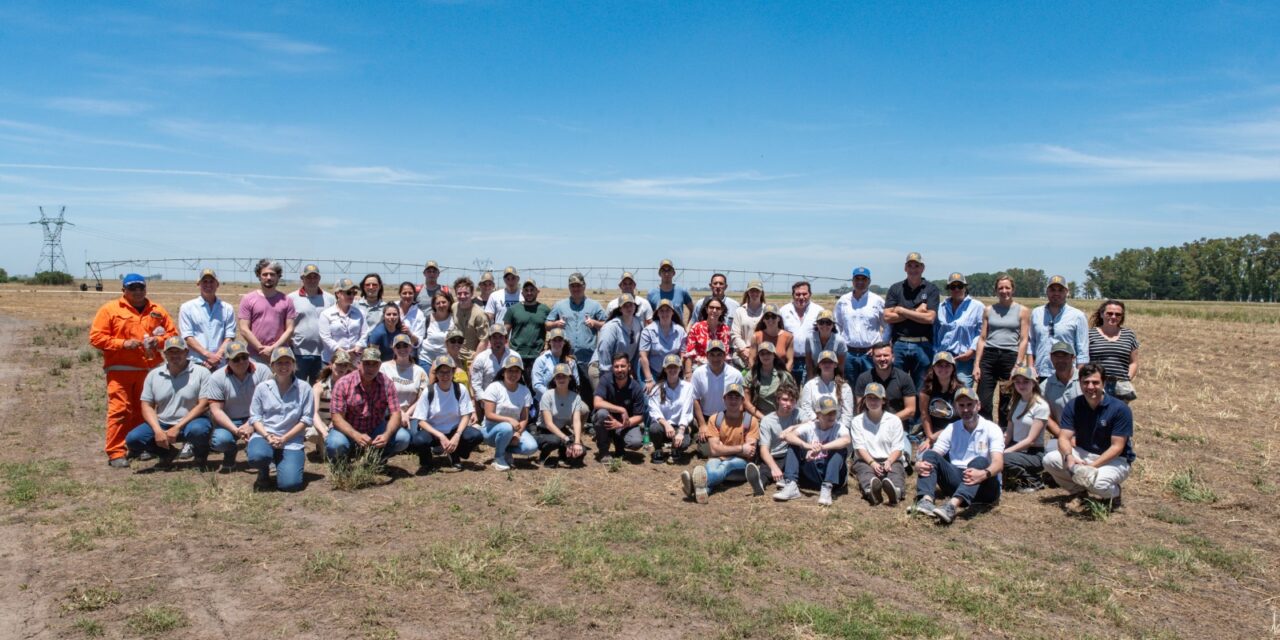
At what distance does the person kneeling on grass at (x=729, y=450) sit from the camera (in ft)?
24.1

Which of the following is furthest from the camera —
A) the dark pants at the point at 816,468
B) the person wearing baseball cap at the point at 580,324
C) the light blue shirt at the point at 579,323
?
the light blue shirt at the point at 579,323

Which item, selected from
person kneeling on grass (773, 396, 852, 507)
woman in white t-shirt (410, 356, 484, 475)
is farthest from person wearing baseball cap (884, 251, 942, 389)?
woman in white t-shirt (410, 356, 484, 475)

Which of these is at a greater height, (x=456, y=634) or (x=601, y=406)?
(x=601, y=406)

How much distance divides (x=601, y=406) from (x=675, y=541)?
2810 mm

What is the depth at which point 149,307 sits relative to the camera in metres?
8.40

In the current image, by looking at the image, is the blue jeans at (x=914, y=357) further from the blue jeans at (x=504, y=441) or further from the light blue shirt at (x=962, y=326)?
the blue jeans at (x=504, y=441)

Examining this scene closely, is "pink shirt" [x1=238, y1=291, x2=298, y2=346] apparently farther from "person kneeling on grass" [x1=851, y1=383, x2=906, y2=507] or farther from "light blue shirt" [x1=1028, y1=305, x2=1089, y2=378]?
"light blue shirt" [x1=1028, y1=305, x2=1089, y2=378]

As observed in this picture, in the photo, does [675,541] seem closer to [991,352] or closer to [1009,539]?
[1009,539]

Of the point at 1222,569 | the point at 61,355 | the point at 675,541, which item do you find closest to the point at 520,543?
the point at 675,541

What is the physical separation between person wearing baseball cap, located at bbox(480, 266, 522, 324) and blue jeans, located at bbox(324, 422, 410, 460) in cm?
256

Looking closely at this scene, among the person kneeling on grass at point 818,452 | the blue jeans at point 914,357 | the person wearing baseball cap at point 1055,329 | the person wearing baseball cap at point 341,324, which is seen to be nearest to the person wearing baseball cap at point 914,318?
the blue jeans at point 914,357

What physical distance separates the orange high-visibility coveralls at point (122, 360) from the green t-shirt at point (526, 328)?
3.78m

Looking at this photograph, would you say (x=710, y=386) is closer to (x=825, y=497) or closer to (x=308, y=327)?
(x=825, y=497)

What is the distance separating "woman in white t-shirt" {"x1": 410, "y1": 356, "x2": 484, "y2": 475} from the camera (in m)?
8.13
